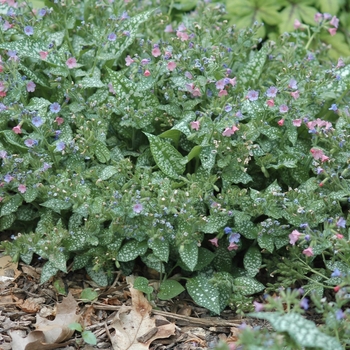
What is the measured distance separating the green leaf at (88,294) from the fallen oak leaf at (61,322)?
0.07 meters

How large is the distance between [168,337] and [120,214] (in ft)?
2.14

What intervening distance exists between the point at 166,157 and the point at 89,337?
1030 millimetres

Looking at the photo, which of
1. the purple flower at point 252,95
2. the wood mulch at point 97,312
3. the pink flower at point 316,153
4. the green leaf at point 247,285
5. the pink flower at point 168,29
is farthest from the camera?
the pink flower at point 168,29

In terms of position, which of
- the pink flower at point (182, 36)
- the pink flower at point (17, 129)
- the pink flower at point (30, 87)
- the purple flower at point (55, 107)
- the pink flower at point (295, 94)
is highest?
the pink flower at point (182, 36)

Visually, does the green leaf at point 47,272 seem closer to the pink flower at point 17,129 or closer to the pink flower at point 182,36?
the pink flower at point 17,129

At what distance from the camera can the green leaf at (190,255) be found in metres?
2.75

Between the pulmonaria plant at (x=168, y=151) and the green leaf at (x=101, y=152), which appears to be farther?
the green leaf at (x=101, y=152)

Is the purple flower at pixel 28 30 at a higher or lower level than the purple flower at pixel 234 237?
higher

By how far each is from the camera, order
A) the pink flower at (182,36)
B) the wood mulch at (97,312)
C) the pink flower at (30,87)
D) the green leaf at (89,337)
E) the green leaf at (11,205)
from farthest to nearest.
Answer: the pink flower at (182,36)
the pink flower at (30,87)
the green leaf at (11,205)
the wood mulch at (97,312)
the green leaf at (89,337)

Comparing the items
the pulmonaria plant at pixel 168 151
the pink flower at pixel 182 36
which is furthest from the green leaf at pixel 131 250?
the pink flower at pixel 182 36

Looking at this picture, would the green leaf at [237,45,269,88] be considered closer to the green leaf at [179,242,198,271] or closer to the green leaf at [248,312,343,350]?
the green leaf at [179,242,198,271]

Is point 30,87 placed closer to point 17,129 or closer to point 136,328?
point 17,129

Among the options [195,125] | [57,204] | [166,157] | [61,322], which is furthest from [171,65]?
[61,322]

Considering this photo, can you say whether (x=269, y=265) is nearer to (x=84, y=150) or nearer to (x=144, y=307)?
(x=144, y=307)
